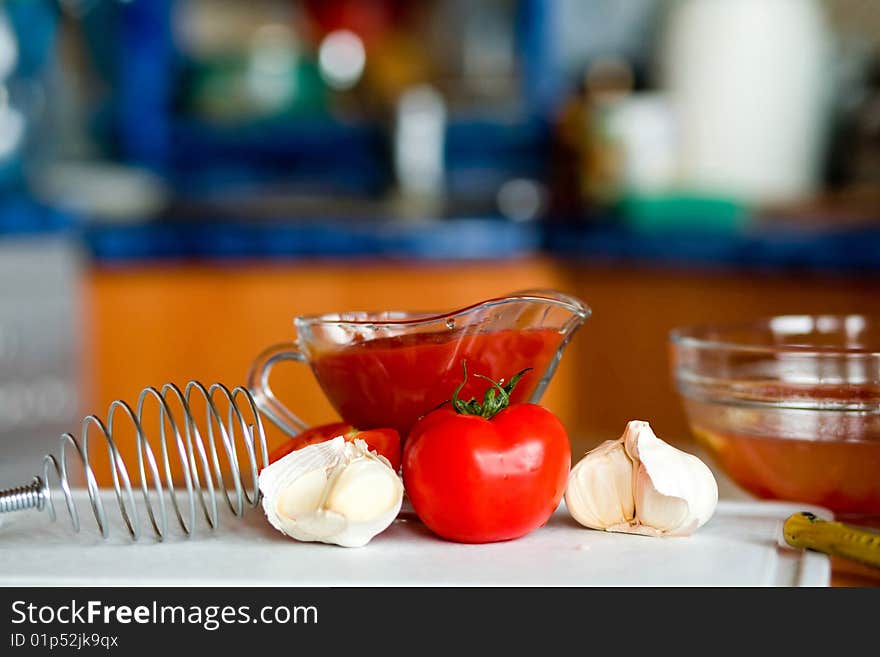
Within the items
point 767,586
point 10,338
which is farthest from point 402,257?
point 767,586

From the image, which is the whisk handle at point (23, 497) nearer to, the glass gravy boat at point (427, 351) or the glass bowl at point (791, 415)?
the glass gravy boat at point (427, 351)

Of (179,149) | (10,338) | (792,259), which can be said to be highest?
(179,149)

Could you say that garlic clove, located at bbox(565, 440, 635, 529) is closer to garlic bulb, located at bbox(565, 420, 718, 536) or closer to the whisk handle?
garlic bulb, located at bbox(565, 420, 718, 536)

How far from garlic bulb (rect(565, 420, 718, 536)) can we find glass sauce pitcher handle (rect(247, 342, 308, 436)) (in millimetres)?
203

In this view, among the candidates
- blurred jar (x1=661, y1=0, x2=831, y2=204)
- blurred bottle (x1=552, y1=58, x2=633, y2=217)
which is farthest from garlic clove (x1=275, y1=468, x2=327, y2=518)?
blurred jar (x1=661, y1=0, x2=831, y2=204)

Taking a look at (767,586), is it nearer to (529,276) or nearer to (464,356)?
(464,356)

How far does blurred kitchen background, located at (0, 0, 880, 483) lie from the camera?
6.68 feet

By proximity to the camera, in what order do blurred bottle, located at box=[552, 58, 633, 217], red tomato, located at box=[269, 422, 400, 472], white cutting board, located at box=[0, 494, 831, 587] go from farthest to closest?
1. blurred bottle, located at box=[552, 58, 633, 217]
2. red tomato, located at box=[269, 422, 400, 472]
3. white cutting board, located at box=[0, 494, 831, 587]

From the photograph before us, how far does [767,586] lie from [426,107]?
220 centimetres

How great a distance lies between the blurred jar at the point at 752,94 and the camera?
8.11 feet

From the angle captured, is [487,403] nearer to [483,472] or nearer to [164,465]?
[483,472]

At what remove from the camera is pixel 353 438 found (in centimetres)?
66

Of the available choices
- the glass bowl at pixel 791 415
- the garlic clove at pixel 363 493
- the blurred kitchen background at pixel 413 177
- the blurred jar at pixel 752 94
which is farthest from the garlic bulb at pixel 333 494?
the blurred jar at pixel 752 94
